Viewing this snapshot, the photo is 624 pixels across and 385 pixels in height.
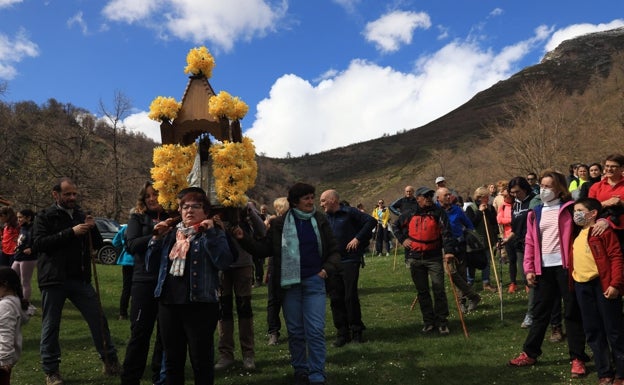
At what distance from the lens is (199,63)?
6176mm

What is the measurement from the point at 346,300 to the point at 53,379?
4.04 metres

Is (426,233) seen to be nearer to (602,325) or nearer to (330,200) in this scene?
(330,200)

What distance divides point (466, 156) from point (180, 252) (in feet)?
220

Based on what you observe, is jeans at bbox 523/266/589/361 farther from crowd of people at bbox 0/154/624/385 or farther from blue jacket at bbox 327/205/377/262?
blue jacket at bbox 327/205/377/262

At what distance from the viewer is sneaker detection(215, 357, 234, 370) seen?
20.8 feet

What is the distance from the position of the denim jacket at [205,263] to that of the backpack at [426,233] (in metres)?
4.28

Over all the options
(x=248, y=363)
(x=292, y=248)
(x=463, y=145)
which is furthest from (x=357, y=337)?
(x=463, y=145)

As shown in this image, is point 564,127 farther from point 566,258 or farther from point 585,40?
point 585,40

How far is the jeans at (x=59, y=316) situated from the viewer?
19.1 ft

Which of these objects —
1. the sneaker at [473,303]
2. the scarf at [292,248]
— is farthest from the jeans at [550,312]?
the sneaker at [473,303]

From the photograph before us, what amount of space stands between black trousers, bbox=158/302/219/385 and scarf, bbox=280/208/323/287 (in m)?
1.12

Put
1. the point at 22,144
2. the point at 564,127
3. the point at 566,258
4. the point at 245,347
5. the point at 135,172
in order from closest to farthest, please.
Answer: the point at 566,258
the point at 245,347
the point at 564,127
the point at 135,172
the point at 22,144

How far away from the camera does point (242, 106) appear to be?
588 centimetres

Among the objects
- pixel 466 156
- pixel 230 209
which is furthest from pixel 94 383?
pixel 466 156
